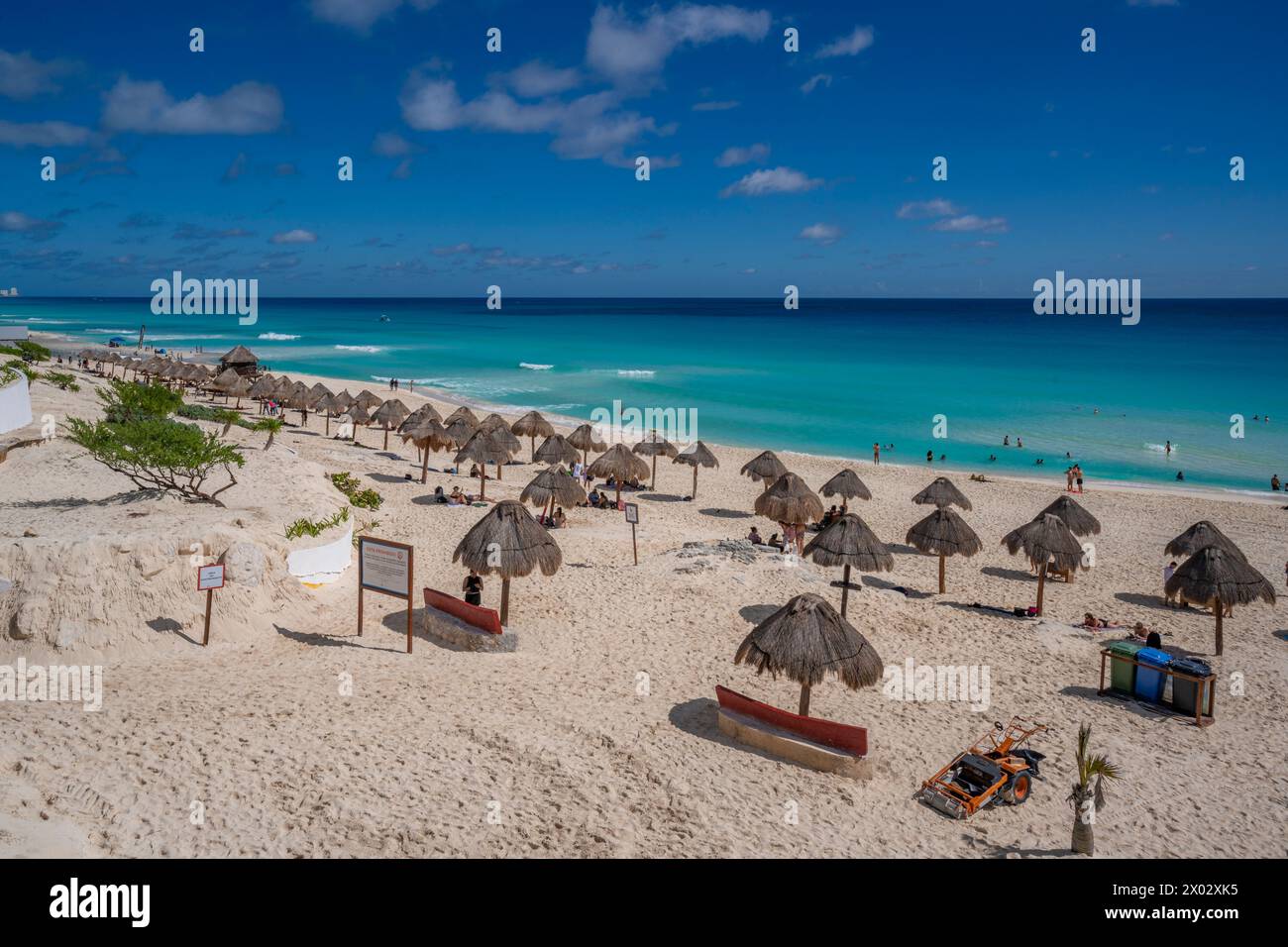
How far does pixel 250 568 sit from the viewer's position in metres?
11.2

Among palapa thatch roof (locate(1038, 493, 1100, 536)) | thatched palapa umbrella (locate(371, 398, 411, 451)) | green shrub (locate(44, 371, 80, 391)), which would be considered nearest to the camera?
palapa thatch roof (locate(1038, 493, 1100, 536))

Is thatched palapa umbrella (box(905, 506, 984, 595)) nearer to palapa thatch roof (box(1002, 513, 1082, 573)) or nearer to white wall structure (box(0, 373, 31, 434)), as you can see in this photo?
palapa thatch roof (box(1002, 513, 1082, 573))

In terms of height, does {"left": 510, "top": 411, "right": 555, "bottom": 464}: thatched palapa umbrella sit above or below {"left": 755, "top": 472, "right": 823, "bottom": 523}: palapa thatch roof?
above

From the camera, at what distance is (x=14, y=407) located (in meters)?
19.9

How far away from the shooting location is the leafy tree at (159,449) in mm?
12961

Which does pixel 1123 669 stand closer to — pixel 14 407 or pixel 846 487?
pixel 846 487

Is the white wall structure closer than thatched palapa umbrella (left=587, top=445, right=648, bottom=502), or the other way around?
the white wall structure

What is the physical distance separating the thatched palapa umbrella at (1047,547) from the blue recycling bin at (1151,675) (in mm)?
3268

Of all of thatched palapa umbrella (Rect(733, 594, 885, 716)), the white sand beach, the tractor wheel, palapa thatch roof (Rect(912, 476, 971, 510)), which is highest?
palapa thatch roof (Rect(912, 476, 971, 510))

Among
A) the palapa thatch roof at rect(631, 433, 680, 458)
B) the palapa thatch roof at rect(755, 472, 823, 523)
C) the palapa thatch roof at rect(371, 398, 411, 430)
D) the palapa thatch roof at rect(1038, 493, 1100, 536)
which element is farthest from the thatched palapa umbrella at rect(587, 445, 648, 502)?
the palapa thatch roof at rect(1038, 493, 1100, 536)

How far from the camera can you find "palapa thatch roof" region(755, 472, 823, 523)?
54.7 ft

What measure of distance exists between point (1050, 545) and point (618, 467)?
33.9 ft

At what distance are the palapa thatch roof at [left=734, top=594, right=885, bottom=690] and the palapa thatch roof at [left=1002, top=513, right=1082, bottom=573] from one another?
6.94 m

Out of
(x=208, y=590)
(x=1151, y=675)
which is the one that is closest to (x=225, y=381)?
(x=208, y=590)
